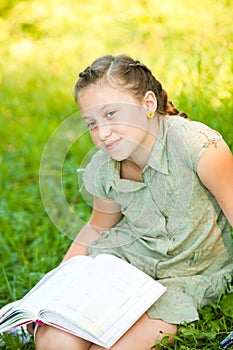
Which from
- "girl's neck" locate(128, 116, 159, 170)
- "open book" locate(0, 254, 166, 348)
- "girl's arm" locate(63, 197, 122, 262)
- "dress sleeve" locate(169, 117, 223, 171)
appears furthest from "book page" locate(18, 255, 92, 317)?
"dress sleeve" locate(169, 117, 223, 171)

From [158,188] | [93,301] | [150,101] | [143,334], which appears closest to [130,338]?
[143,334]

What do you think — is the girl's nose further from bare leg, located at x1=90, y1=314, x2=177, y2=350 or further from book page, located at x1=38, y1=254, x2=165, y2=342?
bare leg, located at x1=90, y1=314, x2=177, y2=350

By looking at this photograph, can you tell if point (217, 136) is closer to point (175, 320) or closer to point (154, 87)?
point (154, 87)

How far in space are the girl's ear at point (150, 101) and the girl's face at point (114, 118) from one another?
14 mm

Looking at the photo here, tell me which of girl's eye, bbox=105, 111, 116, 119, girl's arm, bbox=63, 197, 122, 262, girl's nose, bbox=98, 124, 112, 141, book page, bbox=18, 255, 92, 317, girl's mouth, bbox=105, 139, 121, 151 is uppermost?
girl's eye, bbox=105, 111, 116, 119

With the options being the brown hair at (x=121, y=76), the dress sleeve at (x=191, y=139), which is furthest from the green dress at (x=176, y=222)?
the brown hair at (x=121, y=76)

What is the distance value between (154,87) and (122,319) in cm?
67

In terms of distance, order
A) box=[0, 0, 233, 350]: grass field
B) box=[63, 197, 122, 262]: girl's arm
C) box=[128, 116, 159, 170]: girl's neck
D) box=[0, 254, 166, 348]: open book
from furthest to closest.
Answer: box=[0, 0, 233, 350]: grass field, box=[63, 197, 122, 262]: girl's arm, box=[128, 116, 159, 170]: girl's neck, box=[0, 254, 166, 348]: open book

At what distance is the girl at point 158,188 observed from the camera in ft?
7.28

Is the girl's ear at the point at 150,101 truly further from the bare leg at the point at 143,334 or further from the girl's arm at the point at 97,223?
the bare leg at the point at 143,334

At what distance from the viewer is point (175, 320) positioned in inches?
88.5

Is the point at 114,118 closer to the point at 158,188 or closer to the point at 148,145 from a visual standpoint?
the point at 148,145

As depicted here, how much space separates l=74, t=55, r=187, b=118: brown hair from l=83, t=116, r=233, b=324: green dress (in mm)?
115

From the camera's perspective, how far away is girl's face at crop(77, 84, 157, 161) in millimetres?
2227
